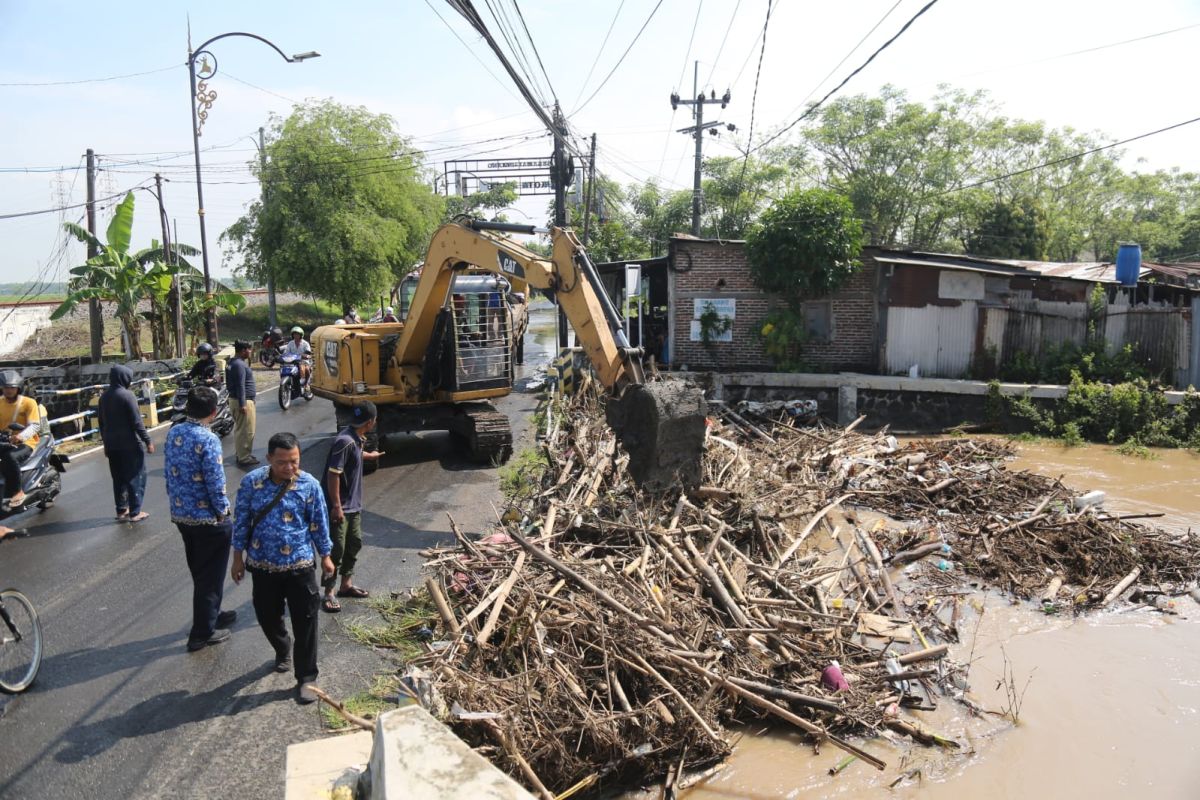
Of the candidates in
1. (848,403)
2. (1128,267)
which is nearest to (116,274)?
(848,403)

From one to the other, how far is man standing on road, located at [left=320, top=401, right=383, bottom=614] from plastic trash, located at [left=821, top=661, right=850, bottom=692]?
3928 mm

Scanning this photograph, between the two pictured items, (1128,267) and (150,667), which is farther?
(1128,267)

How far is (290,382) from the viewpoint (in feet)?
56.0

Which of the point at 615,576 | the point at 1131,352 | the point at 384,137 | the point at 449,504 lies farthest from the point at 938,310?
the point at 384,137

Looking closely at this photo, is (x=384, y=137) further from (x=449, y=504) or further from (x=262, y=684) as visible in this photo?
(x=262, y=684)

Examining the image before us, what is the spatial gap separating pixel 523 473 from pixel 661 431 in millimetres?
3883

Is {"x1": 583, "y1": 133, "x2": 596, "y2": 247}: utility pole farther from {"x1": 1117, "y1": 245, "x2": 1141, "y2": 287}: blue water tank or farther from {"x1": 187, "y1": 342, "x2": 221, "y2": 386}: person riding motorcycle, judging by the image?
{"x1": 1117, "y1": 245, "x2": 1141, "y2": 287}: blue water tank

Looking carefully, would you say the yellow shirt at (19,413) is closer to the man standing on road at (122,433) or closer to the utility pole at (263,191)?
the man standing on road at (122,433)

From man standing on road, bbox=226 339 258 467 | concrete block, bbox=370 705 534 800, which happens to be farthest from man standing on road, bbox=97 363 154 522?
concrete block, bbox=370 705 534 800

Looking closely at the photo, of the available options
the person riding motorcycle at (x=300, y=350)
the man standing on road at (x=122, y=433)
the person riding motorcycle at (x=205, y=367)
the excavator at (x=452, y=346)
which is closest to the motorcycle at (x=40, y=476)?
the man standing on road at (x=122, y=433)

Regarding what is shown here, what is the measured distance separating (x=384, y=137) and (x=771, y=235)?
1827cm

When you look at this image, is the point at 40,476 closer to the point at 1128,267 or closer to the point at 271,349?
the point at 271,349

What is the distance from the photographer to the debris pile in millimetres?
4660

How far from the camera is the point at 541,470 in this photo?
10523mm
